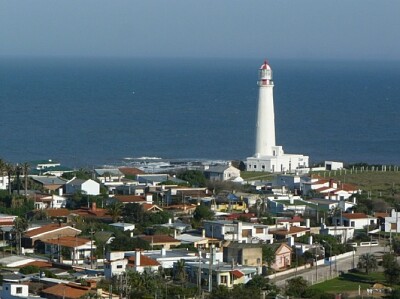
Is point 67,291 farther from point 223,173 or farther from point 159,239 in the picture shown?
point 223,173

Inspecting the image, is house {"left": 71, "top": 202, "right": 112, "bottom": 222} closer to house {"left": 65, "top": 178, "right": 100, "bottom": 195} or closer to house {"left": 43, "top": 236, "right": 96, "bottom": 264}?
house {"left": 65, "top": 178, "right": 100, "bottom": 195}

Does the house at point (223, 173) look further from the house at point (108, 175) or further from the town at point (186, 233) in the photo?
the house at point (108, 175)

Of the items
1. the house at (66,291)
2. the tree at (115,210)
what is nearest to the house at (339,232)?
the tree at (115,210)

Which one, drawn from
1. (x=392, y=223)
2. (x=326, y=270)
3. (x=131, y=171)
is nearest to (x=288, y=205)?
(x=392, y=223)

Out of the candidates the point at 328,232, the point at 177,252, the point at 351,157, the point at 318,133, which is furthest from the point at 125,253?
the point at 318,133

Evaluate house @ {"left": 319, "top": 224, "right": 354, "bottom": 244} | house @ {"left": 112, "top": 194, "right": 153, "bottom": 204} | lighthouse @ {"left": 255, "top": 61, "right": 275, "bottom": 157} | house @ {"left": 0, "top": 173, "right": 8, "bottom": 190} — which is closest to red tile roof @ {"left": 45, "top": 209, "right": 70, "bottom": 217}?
house @ {"left": 112, "top": 194, "right": 153, "bottom": 204}

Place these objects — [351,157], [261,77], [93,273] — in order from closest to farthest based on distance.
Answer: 1. [93,273]
2. [261,77]
3. [351,157]

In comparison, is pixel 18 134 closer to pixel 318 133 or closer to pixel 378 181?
pixel 318 133
